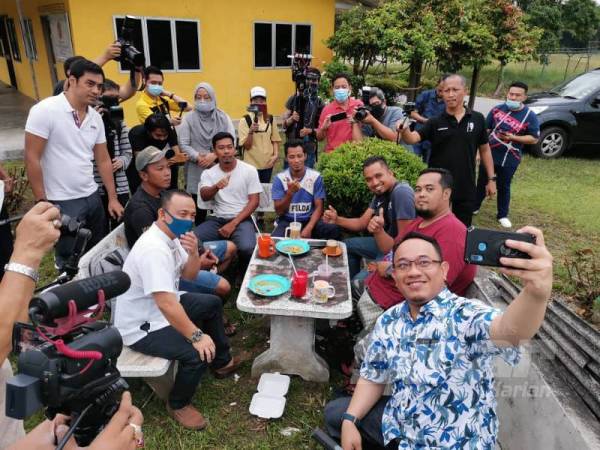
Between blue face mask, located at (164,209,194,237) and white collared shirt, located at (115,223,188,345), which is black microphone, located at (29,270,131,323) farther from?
blue face mask, located at (164,209,194,237)

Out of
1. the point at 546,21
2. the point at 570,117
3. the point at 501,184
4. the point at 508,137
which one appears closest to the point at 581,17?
the point at 546,21

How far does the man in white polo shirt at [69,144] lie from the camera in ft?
11.5

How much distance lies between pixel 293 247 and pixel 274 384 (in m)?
1.20

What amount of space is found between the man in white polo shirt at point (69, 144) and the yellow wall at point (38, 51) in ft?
23.6

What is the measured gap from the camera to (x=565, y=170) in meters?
8.67

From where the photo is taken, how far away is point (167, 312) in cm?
277

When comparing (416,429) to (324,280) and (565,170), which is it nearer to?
(324,280)

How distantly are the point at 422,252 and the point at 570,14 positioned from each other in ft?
102

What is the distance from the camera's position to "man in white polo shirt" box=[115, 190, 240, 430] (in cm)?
278

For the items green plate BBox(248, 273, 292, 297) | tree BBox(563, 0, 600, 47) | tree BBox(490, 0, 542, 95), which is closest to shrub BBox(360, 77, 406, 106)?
tree BBox(490, 0, 542, 95)

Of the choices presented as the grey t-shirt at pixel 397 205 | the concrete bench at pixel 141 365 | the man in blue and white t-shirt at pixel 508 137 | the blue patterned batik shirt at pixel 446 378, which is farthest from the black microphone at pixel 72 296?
the man in blue and white t-shirt at pixel 508 137

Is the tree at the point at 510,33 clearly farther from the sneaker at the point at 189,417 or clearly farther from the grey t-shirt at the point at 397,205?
the sneaker at the point at 189,417

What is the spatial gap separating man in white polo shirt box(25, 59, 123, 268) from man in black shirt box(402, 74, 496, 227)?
10.6 feet

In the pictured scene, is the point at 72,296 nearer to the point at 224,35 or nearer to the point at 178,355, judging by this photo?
the point at 178,355
